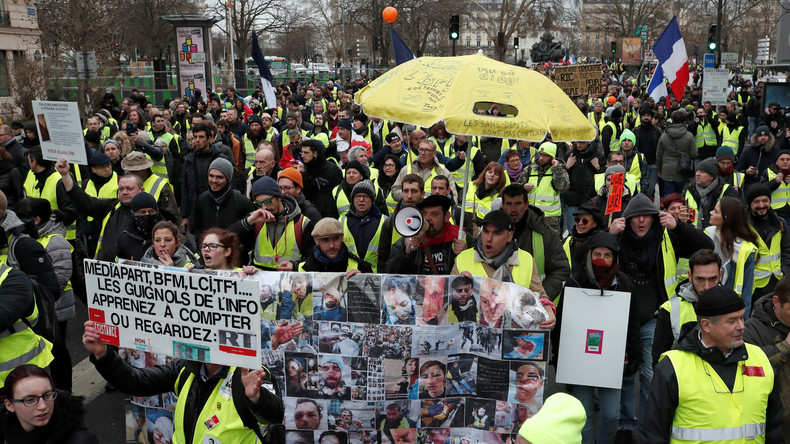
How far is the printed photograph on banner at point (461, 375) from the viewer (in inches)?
161

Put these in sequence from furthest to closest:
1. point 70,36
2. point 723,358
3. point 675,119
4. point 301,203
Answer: point 70,36, point 675,119, point 301,203, point 723,358

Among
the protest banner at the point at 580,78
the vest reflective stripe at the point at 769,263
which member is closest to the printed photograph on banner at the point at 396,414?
the vest reflective stripe at the point at 769,263

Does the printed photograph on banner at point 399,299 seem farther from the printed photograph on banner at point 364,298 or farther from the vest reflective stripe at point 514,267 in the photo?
the vest reflective stripe at point 514,267

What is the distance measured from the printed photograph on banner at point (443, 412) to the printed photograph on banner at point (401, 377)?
13 cm

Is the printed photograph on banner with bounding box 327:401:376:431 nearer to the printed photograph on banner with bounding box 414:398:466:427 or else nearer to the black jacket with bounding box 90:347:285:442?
the printed photograph on banner with bounding box 414:398:466:427

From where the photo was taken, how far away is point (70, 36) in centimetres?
2552

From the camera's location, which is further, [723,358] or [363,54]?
[363,54]

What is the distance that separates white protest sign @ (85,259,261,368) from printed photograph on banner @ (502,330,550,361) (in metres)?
1.39

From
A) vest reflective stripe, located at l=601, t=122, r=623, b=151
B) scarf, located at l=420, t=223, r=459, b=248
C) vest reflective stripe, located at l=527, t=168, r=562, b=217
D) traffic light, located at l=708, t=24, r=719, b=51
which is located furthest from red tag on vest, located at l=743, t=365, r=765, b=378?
traffic light, located at l=708, t=24, r=719, b=51

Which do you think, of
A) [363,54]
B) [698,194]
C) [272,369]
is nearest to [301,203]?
[272,369]

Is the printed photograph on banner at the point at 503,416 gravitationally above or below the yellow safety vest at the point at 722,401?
below

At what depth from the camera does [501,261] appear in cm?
470

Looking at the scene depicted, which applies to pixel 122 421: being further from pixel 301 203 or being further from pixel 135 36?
pixel 135 36

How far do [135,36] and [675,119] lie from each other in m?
42.1
